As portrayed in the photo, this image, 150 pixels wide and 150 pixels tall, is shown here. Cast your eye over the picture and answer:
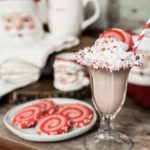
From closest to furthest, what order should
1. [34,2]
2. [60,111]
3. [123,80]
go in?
[123,80] → [60,111] → [34,2]

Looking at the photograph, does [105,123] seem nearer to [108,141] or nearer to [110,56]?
[108,141]

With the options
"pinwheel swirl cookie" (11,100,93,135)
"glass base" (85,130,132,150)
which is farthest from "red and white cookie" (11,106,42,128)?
"glass base" (85,130,132,150)

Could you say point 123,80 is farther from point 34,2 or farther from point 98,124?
point 34,2

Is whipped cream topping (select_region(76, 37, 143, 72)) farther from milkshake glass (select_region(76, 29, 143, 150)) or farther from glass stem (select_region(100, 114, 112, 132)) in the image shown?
glass stem (select_region(100, 114, 112, 132))

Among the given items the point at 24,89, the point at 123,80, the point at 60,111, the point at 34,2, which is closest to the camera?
the point at 123,80

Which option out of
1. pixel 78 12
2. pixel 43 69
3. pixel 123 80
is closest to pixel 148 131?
pixel 123 80

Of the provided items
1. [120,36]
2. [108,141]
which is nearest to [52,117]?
[108,141]
